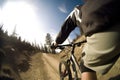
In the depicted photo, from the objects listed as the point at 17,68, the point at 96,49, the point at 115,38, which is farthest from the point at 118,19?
the point at 17,68

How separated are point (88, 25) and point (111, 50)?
0.40 meters

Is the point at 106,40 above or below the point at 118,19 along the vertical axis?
below

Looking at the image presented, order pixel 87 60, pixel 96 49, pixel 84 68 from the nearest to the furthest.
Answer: pixel 96 49 → pixel 87 60 → pixel 84 68

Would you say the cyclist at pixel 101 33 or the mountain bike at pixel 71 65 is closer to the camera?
the cyclist at pixel 101 33

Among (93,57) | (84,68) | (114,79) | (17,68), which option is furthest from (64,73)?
(17,68)

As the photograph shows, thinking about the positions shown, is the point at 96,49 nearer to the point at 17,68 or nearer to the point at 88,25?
the point at 88,25

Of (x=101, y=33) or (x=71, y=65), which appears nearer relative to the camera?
(x=101, y=33)

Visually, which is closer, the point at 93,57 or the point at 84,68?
the point at 93,57

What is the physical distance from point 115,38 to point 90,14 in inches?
15.6

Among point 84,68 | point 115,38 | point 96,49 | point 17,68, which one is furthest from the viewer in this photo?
point 17,68

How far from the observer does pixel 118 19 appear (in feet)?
8.46

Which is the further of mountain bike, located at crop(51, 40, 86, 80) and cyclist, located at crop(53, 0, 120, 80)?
mountain bike, located at crop(51, 40, 86, 80)

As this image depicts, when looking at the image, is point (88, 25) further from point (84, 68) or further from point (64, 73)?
point (64, 73)

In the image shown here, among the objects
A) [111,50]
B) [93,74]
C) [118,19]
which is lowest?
[93,74]
